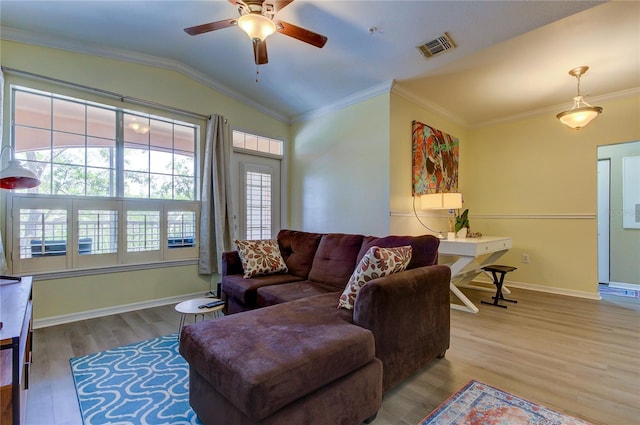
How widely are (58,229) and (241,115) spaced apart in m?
2.64

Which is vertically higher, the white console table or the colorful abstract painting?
the colorful abstract painting

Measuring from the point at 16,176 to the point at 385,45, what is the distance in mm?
3136

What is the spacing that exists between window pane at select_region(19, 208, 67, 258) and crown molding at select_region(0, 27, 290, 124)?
1.66 meters

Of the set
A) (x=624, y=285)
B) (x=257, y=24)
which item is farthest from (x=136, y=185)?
(x=624, y=285)

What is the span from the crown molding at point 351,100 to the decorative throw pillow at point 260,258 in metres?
2.26

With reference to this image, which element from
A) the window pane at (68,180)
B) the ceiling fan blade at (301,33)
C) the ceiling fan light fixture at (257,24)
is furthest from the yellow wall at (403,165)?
the window pane at (68,180)

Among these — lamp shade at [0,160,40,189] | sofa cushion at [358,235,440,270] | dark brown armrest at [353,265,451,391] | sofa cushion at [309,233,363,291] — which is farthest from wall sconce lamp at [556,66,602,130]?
lamp shade at [0,160,40,189]

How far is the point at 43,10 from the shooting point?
8.45ft

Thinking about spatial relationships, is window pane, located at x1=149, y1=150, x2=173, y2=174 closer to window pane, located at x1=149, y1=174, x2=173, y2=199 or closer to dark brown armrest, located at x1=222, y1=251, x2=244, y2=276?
window pane, located at x1=149, y1=174, x2=173, y2=199

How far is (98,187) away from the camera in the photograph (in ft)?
10.7

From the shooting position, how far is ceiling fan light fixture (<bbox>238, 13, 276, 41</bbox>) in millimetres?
1994

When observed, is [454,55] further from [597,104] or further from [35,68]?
[35,68]

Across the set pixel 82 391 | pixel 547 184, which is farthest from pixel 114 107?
pixel 547 184

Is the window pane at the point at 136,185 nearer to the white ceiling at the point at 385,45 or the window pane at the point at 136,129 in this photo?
the window pane at the point at 136,129
